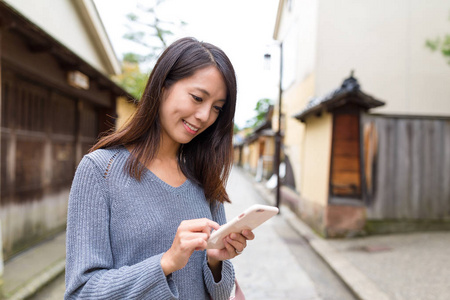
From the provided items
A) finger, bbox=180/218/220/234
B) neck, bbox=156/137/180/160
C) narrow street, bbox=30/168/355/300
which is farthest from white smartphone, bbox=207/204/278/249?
narrow street, bbox=30/168/355/300

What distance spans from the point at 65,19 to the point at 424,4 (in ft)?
28.7

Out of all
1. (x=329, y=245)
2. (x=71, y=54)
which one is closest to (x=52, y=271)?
(x=71, y=54)

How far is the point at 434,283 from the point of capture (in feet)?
14.7

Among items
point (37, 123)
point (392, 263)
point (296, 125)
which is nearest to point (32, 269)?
point (37, 123)

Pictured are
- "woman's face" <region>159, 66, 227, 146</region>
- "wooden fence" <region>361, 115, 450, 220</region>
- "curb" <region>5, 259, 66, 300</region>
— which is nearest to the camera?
"woman's face" <region>159, 66, 227, 146</region>

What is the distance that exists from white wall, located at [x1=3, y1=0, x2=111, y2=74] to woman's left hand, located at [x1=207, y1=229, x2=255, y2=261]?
5.50 metres

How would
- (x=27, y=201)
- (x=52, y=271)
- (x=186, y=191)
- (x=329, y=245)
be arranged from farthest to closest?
1. (x=329, y=245)
2. (x=27, y=201)
3. (x=52, y=271)
4. (x=186, y=191)

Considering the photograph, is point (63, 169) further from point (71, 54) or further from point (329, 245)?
point (329, 245)

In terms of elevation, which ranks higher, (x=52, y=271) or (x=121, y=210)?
(x=121, y=210)

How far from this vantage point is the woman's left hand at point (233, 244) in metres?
1.34

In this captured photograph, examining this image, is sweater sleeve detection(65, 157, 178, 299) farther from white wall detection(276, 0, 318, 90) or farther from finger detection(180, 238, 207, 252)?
white wall detection(276, 0, 318, 90)

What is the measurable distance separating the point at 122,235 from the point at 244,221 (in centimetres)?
44

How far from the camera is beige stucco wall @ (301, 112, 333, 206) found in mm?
7430

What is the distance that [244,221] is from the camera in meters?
1.19
